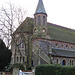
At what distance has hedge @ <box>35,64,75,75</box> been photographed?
54.1ft

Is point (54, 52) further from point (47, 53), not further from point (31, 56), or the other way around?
point (31, 56)

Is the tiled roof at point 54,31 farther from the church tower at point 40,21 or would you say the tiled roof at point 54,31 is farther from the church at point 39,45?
the church tower at point 40,21

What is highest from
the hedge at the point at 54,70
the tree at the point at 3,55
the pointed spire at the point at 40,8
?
the pointed spire at the point at 40,8

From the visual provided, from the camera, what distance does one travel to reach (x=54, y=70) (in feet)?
58.5

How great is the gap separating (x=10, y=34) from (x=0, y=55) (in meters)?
4.39

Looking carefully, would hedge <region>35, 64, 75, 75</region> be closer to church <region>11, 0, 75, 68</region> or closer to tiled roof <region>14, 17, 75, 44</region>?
church <region>11, 0, 75, 68</region>

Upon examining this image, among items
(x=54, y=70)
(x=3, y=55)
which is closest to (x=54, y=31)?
(x=3, y=55)

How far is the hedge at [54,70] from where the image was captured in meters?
16.5

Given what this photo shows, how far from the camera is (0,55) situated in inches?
1186

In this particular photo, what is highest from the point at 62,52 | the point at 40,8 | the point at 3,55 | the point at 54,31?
the point at 40,8

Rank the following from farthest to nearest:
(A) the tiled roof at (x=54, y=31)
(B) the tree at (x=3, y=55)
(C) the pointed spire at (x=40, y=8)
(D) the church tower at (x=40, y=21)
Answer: (C) the pointed spire at (x=40, y=8) → (D) the church tower at (x=40, y=21) → (A) the tiled roof at (x=54, y=31) → (B) the tree at (x=3, y=55)

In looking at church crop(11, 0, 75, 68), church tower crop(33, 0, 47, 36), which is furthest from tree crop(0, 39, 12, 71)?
church tower crop(33, 0, 47, 36)

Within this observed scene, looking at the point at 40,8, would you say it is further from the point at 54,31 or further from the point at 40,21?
the point at 54,31

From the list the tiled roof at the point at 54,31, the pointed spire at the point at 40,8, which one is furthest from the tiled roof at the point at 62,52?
the pointed spire at the point at 40,8
